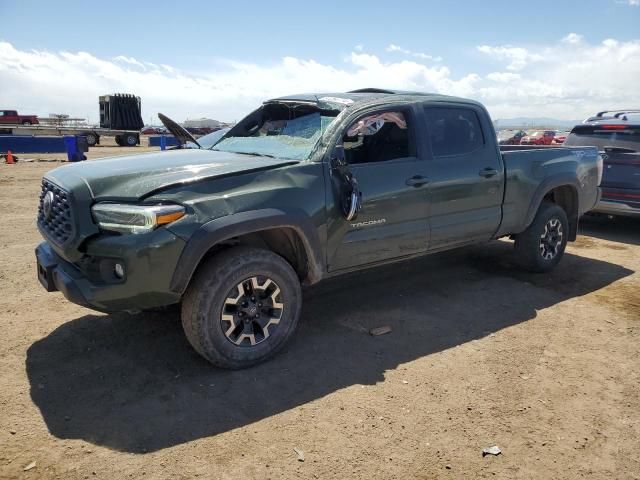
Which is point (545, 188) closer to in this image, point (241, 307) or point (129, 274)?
point (241, 307)

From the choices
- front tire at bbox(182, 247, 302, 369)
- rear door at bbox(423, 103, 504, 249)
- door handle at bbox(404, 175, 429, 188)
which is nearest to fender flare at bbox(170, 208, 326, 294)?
front tire at bbox(182, 247, 302, 369)

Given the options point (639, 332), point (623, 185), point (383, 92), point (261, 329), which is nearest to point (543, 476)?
point (261, 329)

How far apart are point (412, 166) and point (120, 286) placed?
2.54 metres

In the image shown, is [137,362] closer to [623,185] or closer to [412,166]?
[412,166]

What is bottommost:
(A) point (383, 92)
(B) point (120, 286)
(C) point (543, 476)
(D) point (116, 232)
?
(C) point (543, 476)

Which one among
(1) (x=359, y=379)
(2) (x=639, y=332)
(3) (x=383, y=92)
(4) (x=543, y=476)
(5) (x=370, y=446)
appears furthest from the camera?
(3) (x=383, y=92)

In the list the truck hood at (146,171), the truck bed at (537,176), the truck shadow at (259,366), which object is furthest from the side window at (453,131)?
the truck hood at (146,171)

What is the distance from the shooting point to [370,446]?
2770mm

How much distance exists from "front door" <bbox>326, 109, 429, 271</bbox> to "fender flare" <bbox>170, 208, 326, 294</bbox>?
20 centimetres

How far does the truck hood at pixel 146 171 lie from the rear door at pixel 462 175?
151 centimetres

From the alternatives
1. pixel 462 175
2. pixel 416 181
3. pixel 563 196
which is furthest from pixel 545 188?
pixel 416 181

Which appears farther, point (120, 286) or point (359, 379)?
point (359, 379)

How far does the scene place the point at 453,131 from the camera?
480cm

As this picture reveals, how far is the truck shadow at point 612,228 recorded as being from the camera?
7.88 metres
